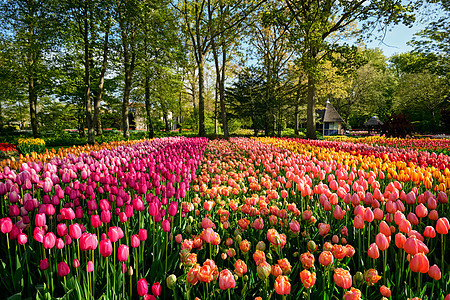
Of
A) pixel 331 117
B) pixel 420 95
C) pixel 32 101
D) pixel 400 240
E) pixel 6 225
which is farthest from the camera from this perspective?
pixel 331 117

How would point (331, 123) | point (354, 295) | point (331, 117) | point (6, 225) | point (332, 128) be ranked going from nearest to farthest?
point (354, 295) < point (6, 225) < point (331, 117) < point (332, 128) < point (331, 123)

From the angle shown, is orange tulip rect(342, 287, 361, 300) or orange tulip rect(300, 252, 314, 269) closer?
orange tulip rect(342, 287, 361, 300)

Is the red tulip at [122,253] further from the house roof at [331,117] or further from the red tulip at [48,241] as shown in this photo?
the house roof at [331,117]

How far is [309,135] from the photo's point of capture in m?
15.8

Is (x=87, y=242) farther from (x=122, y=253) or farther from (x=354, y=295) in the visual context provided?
(x=354, y=295)

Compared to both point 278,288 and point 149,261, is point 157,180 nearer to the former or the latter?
point 149,261

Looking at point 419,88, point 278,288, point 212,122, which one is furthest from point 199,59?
point 419,88

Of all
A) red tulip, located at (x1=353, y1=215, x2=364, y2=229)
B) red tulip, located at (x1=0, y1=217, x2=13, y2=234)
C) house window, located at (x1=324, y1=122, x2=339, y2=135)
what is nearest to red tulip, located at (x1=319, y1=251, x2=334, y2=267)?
red tulip, located at (x1=353, y1=215, x2=364, y2=229)

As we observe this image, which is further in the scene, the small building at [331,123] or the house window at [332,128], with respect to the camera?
the house window at [332,128]

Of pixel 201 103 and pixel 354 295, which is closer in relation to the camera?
pixel 354 295

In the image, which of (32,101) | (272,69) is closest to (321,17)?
(272,69)

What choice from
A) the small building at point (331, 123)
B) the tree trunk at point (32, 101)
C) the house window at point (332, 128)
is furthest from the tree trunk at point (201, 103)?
the house window at point (332, 128)

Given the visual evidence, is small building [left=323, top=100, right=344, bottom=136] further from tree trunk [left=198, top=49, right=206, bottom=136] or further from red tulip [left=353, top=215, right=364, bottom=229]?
red tulip [left=353, top=215, right=364, bottom=229]

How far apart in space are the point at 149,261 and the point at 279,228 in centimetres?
117
